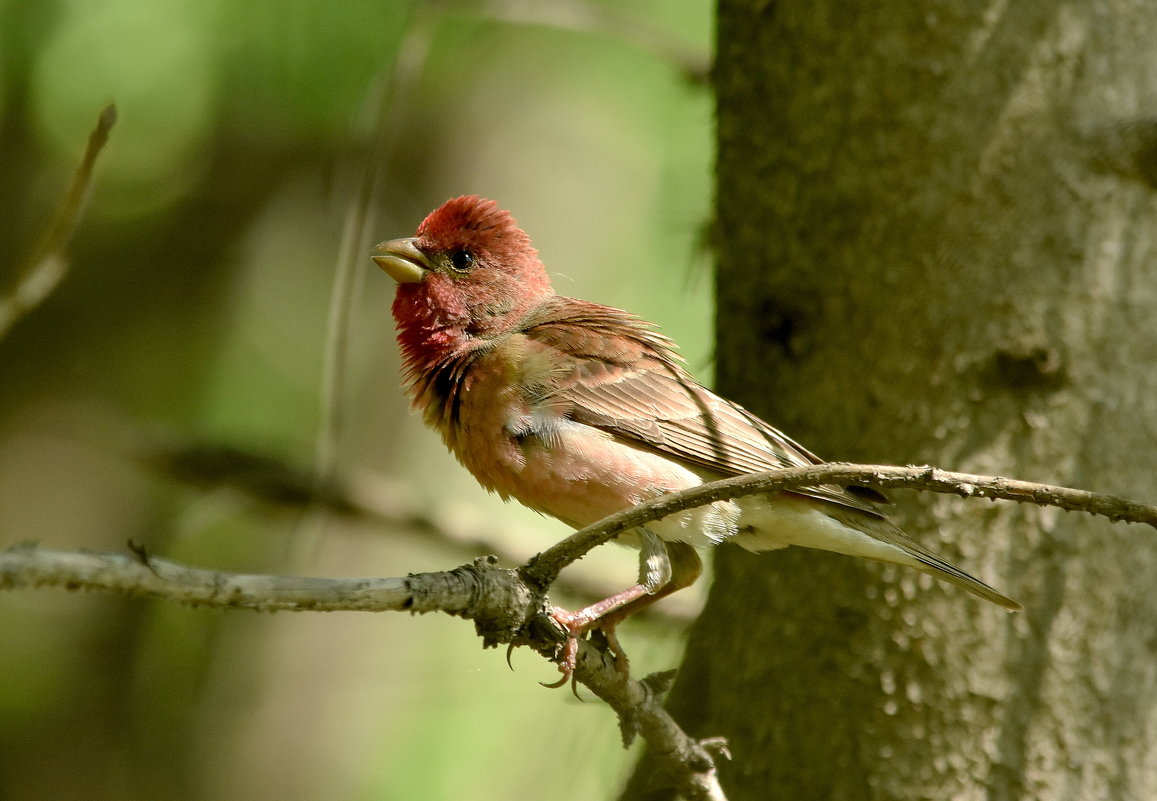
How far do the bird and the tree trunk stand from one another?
196 millimetres

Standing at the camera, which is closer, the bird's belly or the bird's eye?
the bird's belly

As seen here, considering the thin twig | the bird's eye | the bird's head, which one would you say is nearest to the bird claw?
the bird's head

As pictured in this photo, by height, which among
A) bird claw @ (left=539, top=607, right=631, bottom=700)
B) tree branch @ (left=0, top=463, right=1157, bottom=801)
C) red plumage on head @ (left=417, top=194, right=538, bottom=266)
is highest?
red plumage on head @ (left=417, top=194, right=538, bottom=266)

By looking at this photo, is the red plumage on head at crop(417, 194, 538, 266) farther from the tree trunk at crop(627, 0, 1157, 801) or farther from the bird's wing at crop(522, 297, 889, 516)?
the tree trunk at crop(627, 0, 1157, 801)

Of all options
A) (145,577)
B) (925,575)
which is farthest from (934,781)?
(145,577)

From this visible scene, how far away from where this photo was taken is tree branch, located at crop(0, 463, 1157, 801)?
1815 millimetres

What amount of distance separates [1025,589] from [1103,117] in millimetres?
1542

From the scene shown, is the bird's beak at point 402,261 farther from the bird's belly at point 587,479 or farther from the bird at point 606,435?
the bird's belly at point 587,479

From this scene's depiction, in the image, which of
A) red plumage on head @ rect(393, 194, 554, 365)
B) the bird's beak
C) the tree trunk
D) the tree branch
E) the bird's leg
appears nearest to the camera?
the tree branch

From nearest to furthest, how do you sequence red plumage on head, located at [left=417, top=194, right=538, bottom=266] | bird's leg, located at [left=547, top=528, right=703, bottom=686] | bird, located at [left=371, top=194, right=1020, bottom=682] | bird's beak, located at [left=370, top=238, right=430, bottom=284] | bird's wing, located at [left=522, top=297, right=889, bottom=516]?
bird's leg, located at [left=547, top=528, right=703, bottom=686] < bird, located at [left=371, top=194, right=1020, bottom=682] < bird's wing, located at [left=522, top=297, right=889, bottom=516] < bird's beak, located at [left=370, top=238, right=430, bottom=284] < red plumage on head, located at [left=417, top=194, right=538, bottom=266]

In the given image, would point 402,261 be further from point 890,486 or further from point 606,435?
point 890,486

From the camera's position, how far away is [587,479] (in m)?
4.03

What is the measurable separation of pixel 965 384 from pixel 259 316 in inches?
269

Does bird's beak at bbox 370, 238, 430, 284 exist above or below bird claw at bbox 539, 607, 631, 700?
above
